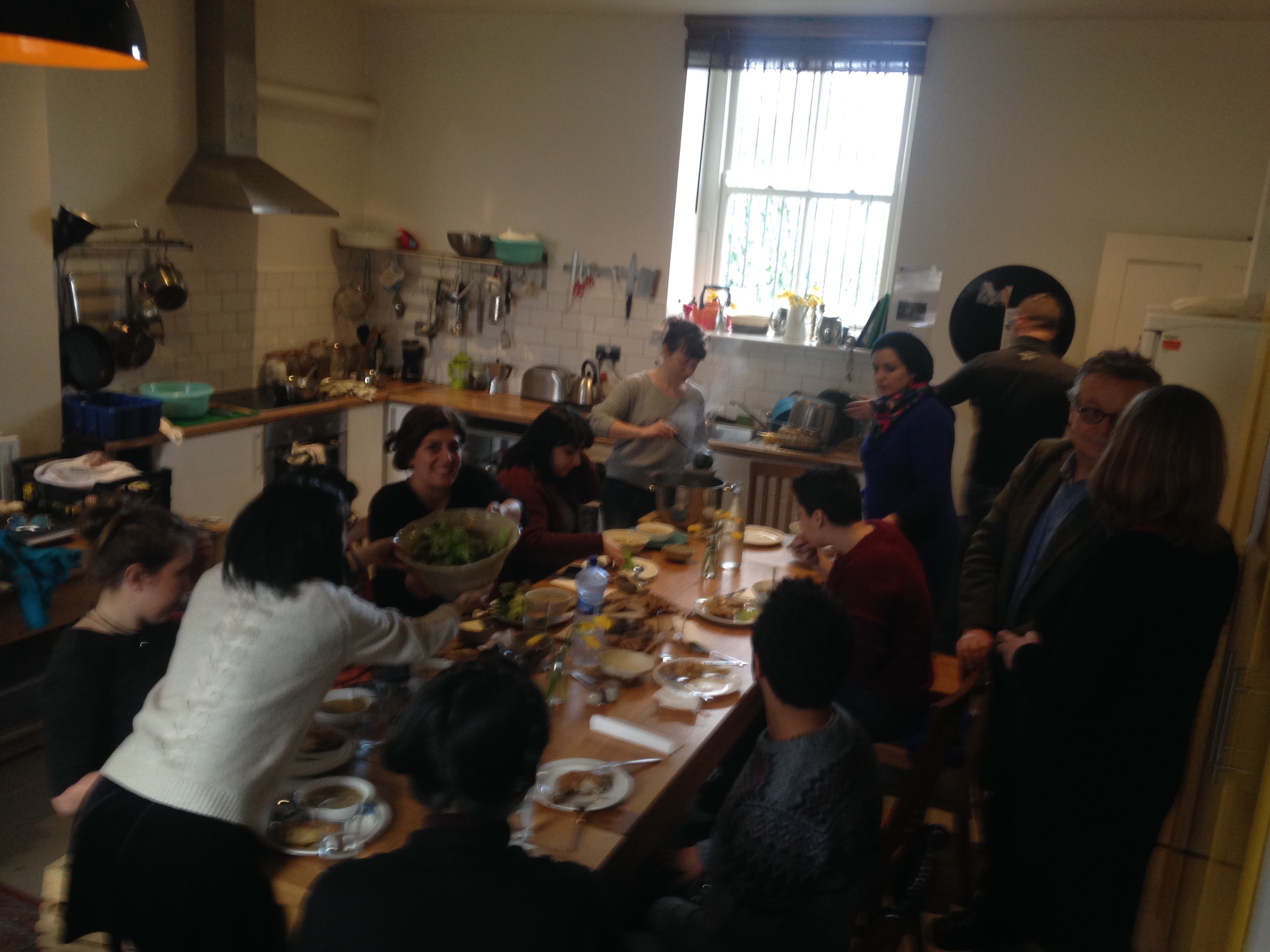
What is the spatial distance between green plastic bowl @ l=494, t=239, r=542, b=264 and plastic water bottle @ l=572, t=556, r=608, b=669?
3.16 metres

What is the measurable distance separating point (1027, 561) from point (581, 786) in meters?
1.44

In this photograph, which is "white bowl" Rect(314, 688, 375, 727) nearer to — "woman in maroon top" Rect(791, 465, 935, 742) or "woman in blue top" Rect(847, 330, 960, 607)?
"woman in maroon top" Rect(791, 465, 935, 742)

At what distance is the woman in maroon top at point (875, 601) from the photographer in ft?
9.05

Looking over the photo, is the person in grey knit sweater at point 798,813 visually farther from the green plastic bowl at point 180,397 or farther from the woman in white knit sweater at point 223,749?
the green plastic bowl at point 180,397

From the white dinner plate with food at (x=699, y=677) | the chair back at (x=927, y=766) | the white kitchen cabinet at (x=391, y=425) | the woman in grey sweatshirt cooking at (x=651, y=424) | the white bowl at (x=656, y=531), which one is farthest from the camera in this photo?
the white kitchen cabinet at (x=391, y=425)

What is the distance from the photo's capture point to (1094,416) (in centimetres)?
261

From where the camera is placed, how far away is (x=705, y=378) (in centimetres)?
595

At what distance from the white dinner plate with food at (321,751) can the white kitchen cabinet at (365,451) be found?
148 inches

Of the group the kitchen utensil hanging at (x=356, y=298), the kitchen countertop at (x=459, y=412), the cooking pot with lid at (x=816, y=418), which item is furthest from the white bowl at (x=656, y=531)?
the kitchen utensil hanging at (x=356, y=298)

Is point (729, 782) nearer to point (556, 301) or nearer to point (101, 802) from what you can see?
point (101, 802)

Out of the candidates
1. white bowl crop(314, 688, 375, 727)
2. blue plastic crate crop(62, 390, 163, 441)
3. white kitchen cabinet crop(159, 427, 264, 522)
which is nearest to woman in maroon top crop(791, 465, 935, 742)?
white bowl crop(314, 688, 375, 727)

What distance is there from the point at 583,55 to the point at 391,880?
5.43 m

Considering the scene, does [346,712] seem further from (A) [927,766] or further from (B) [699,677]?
(A) [927,766]

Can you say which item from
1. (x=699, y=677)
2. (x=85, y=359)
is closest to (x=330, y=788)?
(x=699, y=677)
